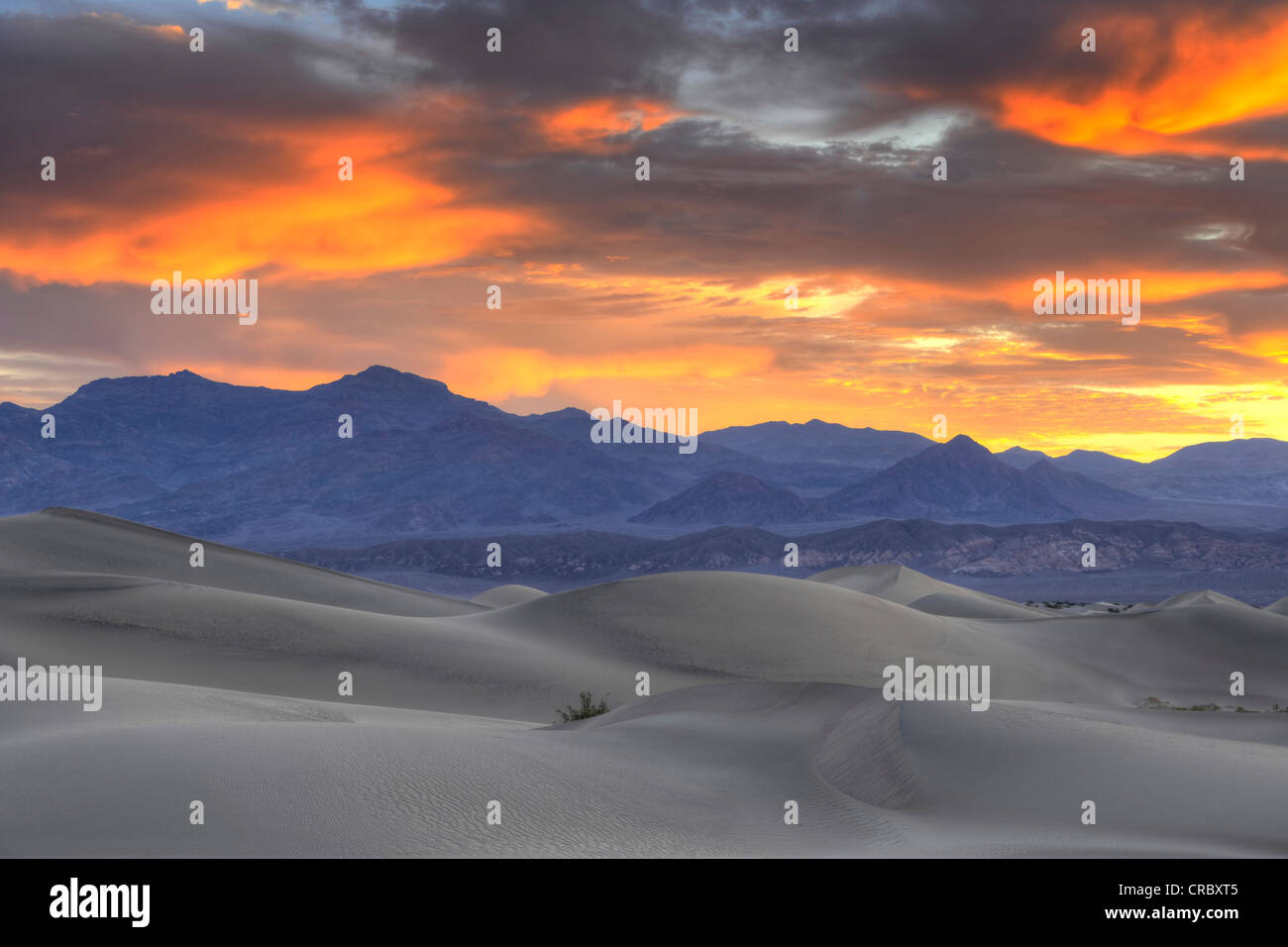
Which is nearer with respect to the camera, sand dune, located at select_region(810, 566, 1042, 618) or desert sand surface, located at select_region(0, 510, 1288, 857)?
desert sand surface, located at select_region(0, 510, 1288, 857)

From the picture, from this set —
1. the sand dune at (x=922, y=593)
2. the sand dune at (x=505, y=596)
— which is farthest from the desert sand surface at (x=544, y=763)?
the sand dune at (x=505, y=596)

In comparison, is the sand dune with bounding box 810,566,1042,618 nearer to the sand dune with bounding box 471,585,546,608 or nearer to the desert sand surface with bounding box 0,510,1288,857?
the sand dune with bounding box 471,585,546,608

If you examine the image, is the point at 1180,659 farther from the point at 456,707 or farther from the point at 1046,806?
the point at 1046,806

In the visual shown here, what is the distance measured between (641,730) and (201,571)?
51.9 m

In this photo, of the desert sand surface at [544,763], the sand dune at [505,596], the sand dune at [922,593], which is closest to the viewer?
the desert sand surface at [544,763]

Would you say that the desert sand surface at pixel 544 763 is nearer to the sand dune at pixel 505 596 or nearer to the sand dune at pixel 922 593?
the sand dune at pixel 922 593

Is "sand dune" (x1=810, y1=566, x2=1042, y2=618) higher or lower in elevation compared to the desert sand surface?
higher

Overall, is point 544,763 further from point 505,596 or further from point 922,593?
point 505,596

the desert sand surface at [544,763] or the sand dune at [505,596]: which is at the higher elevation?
the sand dune at [505,596]

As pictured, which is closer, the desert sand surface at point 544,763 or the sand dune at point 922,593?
the desert sand surface at point 544,763

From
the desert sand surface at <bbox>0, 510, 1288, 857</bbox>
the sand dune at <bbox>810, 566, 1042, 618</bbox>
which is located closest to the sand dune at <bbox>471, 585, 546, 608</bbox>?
the sand dune at <bbox>810, 566, 1042, 618</bbox>

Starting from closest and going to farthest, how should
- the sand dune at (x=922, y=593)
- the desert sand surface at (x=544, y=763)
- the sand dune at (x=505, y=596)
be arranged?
the desert sand surface at (x=544, y=763) < the sand dune at (x=922, y=593) < the sand dune at (x=505, y=596)

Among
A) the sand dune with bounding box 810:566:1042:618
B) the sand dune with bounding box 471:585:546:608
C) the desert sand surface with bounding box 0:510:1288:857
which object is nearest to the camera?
the desert sand surface with bounding box 0:510:1288:857
